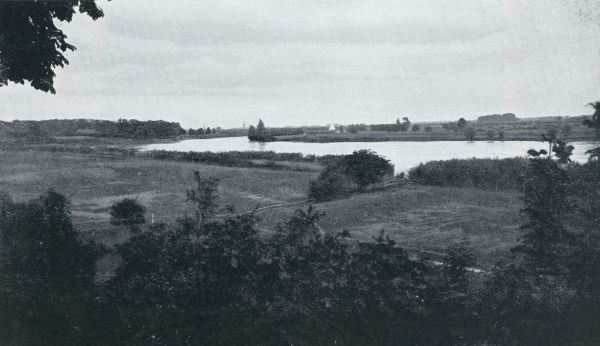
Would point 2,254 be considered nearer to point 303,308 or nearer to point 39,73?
point 39,73

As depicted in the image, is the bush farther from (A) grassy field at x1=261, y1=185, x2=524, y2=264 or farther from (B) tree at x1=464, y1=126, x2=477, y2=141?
(B) tree at x1=464, y1=126, x2=477, y2=141

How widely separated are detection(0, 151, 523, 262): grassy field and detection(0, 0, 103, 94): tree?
21.9ft

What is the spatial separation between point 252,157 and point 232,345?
47.8 meters

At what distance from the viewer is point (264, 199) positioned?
110 ft

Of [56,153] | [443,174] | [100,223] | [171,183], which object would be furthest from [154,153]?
[443,174]

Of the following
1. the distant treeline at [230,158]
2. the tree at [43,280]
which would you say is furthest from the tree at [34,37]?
the distant treeline at [230,158]

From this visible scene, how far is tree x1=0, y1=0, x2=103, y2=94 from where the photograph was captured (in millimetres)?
7581

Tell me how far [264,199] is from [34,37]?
2601cm

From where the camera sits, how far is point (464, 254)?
5.50m

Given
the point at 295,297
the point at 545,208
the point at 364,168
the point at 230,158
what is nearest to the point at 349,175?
the point at 364,168

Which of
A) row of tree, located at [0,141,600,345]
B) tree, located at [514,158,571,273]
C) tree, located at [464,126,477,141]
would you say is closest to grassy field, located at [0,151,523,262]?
tree, located at [514,158,571,273]

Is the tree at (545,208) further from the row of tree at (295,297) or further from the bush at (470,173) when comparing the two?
the bush at (470,173)

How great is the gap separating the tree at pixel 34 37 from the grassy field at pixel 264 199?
6678mm

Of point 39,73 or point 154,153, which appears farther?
point 154,153
